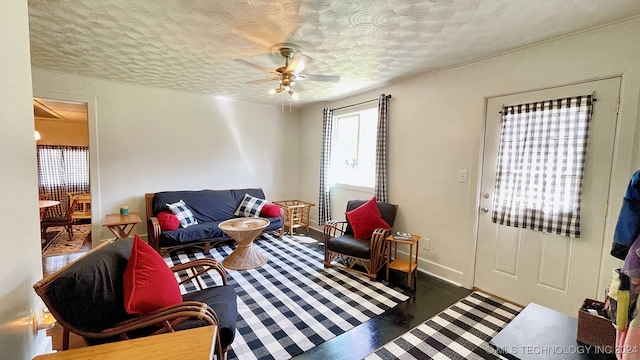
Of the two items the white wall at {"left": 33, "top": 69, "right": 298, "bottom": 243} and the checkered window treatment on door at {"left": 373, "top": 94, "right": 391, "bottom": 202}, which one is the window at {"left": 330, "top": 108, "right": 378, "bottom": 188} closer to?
the checkered window treatment on door at {"left": 373, "top": 94, "right": 391, "bottom": 202}

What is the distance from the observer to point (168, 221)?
135 inches

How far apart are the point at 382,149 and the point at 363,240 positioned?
1278 millimetres

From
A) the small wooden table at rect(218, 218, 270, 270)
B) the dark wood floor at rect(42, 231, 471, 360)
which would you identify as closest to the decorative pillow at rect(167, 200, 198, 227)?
the small wooden table at rect(218, 218, 270, 270)

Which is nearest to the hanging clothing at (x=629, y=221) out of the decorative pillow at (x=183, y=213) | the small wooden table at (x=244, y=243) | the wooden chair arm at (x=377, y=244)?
the wooden chair arm at (x=377, y=244)

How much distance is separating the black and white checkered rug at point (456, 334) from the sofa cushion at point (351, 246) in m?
0.93

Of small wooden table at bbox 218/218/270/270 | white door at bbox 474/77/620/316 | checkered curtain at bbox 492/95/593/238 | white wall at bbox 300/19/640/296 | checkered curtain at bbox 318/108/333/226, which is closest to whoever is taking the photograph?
white wall at bbox 300/19/640/296

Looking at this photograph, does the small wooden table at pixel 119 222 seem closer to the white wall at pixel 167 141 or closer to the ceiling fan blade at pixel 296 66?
the white wall at pixel 167 141

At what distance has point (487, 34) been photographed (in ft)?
6.96

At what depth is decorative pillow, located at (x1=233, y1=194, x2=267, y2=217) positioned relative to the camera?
4293 mm

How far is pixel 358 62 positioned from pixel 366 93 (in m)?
1.15

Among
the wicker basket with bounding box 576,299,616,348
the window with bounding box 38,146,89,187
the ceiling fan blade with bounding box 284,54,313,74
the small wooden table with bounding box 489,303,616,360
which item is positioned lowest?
the small wooden table with bounding box 489,303,616,360

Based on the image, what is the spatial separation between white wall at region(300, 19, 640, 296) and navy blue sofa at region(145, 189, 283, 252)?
228 centimetres

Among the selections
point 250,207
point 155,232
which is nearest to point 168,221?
point 155,232

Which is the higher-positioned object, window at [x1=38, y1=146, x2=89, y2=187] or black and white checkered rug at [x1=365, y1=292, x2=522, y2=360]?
window at [x1=38, y1=146, x2=89, y2=187]
